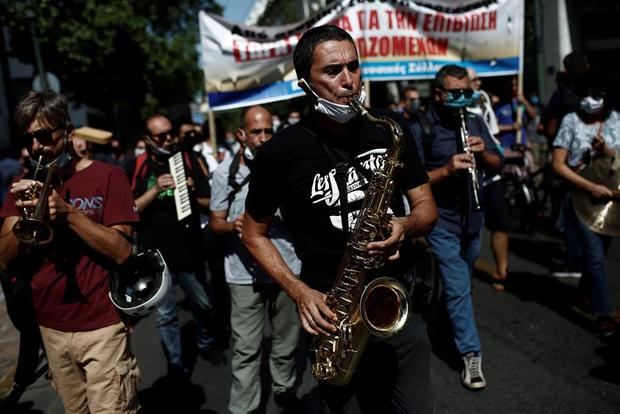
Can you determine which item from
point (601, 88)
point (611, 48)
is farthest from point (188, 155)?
point (611, 48)

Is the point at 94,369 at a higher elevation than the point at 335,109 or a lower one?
lower

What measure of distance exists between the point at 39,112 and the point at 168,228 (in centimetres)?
203

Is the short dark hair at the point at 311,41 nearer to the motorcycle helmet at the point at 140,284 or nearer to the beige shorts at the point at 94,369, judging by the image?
the motorcycle helmet at the point at 140,284

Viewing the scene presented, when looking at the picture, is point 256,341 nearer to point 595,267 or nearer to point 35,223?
point 35,223

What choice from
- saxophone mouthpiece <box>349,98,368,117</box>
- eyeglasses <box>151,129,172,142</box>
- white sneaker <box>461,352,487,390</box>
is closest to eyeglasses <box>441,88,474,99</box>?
white sneaker <box>461,352,487,390</box>

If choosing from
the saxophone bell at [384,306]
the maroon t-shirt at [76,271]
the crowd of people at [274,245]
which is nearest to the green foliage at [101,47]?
the crowd of people at [274,245]

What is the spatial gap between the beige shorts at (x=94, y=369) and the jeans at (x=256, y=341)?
810 mm

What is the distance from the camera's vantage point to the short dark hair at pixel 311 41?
219 centimetres

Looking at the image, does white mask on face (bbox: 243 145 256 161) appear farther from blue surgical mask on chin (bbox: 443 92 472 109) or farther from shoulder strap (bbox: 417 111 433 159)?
blue surgical mask on chin (bbox: 443 92 472 109)

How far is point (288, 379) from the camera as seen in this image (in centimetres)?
379

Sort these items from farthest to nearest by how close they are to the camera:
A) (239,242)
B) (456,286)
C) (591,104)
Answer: (591,104) < (456,286) < (239,242)

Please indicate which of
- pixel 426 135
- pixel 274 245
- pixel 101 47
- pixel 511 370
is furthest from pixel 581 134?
pixel 101 47

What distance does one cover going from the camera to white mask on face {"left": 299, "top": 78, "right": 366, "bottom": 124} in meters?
2.19

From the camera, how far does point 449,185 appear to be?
399 cm
